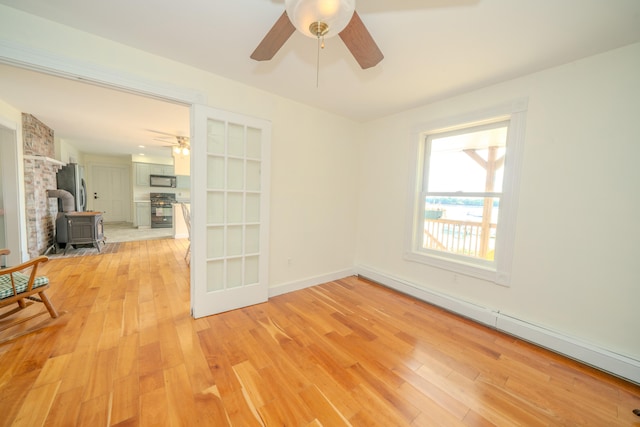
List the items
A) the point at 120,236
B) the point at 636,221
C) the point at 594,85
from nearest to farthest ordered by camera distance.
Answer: the point at 636,221
the point at 594,85
the point at 120,236

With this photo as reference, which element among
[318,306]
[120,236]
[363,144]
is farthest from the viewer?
[120,236]

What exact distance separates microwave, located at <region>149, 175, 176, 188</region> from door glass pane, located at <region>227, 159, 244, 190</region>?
683 centimetres

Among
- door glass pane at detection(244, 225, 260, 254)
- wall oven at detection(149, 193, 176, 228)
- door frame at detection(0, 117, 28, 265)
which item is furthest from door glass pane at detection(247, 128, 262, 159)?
wall oven at detection(149, 193, 176, 228)

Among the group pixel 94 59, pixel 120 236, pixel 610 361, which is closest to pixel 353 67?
pixel 94 59

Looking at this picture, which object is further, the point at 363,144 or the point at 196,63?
the point at 363,144

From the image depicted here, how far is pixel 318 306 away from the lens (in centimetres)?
267

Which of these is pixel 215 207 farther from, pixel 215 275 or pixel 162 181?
pixel 162 181

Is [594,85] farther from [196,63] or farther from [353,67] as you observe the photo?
[196,63]

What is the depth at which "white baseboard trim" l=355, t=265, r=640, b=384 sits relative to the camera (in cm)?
170

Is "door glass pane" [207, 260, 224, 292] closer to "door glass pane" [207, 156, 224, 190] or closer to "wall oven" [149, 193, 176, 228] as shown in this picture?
"door glass pane" [207, 156, 224, 190]

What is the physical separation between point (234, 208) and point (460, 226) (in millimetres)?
2912

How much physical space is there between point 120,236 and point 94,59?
18.8ft

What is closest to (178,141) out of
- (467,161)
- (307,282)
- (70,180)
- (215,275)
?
(70,180)

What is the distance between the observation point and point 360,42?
4.34 ft
